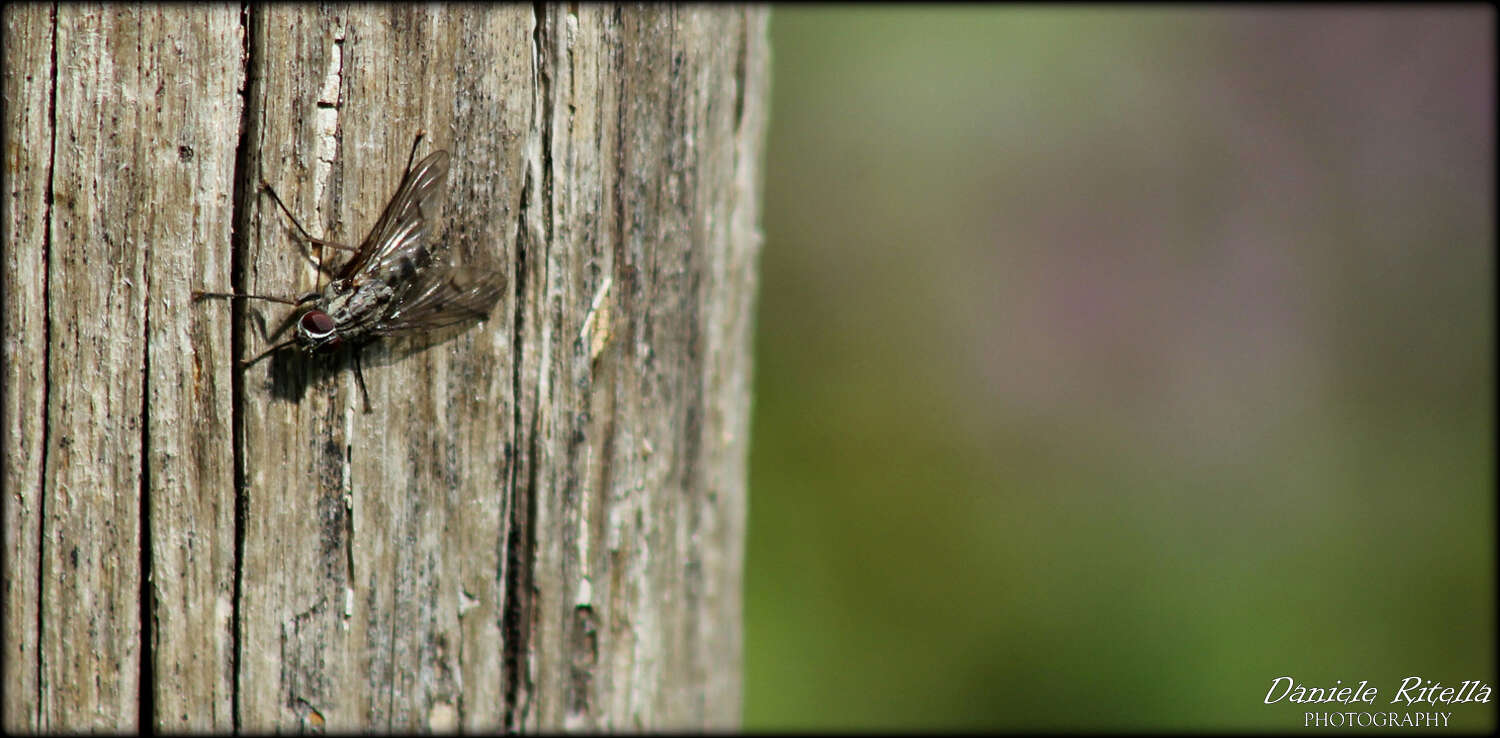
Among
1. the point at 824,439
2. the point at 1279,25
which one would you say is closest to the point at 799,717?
the point at 824,439

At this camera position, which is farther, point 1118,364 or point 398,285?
point 1118,364

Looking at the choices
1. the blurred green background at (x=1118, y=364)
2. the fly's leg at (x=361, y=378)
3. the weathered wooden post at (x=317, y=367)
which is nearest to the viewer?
the weathered wooden post at (x=317, y=367)

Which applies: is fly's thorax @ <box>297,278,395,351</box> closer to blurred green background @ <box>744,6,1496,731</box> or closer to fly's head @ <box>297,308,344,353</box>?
fly's head @ <box>297,308,344,353</box>

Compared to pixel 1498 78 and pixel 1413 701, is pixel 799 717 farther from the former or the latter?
pixel 1498 78

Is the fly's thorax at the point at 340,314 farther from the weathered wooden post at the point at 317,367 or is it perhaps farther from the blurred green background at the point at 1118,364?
the blurred green background at the point at 1118,364

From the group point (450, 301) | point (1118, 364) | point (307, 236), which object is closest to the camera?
point (307, 236)

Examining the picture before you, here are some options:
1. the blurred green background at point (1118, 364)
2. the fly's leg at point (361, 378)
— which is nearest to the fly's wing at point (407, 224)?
the fly's leg at point (361, 378)

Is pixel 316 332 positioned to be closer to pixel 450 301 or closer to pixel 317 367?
pixel 317 367

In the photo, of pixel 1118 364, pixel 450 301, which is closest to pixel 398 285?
pixel 450 301
